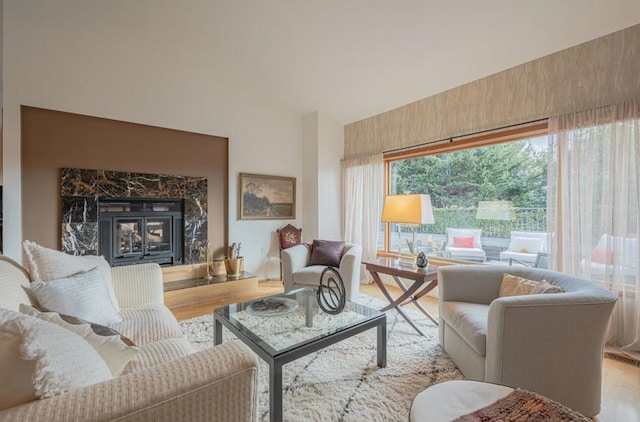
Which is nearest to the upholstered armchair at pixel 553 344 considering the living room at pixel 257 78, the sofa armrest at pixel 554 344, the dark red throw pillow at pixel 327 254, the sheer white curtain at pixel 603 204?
the sofa armrest at pixel 554 344

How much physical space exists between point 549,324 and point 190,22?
4203mm

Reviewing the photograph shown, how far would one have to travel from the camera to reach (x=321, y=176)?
480cm

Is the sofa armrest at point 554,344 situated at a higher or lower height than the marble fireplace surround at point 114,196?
lower

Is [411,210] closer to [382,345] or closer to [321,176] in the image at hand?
[382,345]

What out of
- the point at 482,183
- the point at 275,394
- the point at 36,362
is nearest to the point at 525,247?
the point at 482,183

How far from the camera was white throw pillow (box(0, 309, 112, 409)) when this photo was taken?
73 centimetres

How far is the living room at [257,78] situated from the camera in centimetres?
268

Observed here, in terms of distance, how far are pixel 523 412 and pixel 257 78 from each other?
176 inches

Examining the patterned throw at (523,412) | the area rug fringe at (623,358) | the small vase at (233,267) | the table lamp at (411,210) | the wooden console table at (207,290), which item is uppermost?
the table lamp at (411,210)

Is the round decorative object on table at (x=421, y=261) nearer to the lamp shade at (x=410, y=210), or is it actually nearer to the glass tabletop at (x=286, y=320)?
the lamp shade at (x=410, y=210)

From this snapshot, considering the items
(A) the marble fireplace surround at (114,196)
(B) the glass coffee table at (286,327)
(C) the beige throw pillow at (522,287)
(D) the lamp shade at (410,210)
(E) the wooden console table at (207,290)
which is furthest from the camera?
(E) the wooden console table at (207,290)

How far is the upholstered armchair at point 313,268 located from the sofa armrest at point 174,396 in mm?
2364

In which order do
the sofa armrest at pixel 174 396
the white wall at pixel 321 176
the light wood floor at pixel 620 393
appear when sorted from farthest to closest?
the white wall at pixel 321 176
the light wood floor at pixel 620 393
the sofa armrest at pixel 174 396

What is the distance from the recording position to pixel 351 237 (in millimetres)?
4828
